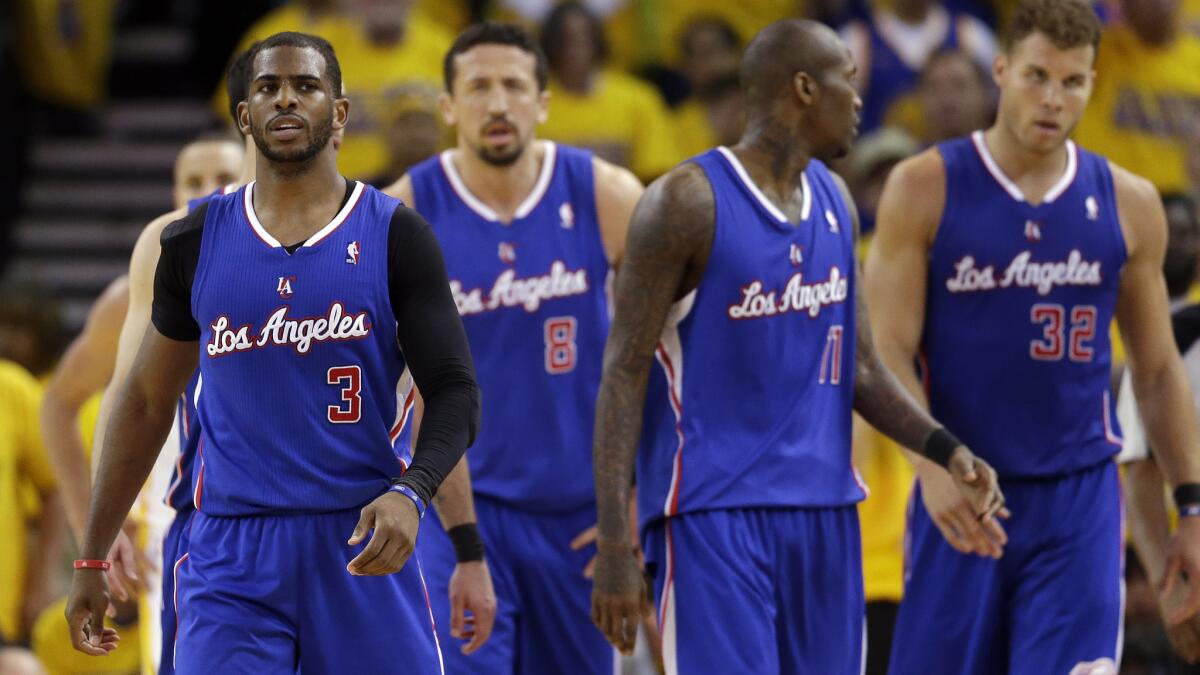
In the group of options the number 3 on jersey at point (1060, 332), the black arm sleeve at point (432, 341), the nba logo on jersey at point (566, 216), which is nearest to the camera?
the black arm sleeve at point (432, 341)

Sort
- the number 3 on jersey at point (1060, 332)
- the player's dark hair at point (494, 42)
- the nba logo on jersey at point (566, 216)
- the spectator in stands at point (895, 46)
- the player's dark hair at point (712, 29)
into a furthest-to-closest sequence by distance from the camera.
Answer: the player's dark hair at point (712, 29) < the spectator in stands at point (895, 46) < the player's dark hair at point (494, 42) < the nba logo on jersey at point (566, 216) < the number 3 on jersey at point (1060, 332)

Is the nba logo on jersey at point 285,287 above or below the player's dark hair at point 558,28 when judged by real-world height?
below

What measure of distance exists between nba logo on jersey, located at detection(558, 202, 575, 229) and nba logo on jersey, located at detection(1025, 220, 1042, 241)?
152 cm

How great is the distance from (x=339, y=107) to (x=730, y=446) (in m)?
1.48

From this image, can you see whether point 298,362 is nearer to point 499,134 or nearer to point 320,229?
point 320,229

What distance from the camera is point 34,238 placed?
12.7 m

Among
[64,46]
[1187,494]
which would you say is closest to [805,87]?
[1187,494]

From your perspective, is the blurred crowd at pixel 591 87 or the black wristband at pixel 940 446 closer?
the black wristband at pixel 940 446

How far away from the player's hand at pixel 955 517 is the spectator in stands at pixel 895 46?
5.67 meters

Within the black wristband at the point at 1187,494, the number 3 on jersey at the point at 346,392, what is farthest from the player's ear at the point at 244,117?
the black wristband at the point at 1187,494

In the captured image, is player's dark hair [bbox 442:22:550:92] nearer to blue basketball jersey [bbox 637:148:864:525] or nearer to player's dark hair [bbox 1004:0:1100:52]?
blue basketball jersey [bbox 637:148:864:525]

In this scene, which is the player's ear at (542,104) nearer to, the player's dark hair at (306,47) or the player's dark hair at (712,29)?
the player's dark hair at (306,47)

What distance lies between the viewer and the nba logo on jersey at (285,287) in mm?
4754

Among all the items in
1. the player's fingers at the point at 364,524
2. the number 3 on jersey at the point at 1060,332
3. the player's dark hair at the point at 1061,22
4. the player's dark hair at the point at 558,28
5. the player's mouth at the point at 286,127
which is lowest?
the player's fingers at the point at 364,524
